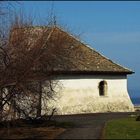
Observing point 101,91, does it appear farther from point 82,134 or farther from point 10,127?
point 82,134

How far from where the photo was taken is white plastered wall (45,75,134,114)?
1660 inches

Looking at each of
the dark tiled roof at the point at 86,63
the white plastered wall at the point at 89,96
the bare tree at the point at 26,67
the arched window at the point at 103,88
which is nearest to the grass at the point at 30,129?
the bare tree at the point at 26,67

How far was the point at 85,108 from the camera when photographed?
1697 inches

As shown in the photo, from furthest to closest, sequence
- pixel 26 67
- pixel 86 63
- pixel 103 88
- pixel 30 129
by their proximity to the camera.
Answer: pixel 103 88 < pixel 86 63 < pixel 30 129 < pixel 26 67

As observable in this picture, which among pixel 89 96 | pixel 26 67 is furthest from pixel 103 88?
pixel 26 67

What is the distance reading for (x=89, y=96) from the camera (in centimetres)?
4362

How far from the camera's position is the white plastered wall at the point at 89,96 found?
42156mm

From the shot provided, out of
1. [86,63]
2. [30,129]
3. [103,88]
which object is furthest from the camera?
[103,88]

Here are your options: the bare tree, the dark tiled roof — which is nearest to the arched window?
the dark tiled roof

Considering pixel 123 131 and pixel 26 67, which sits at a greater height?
pixel 26 67

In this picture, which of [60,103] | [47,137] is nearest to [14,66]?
[47,137]

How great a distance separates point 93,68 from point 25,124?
1540 cm

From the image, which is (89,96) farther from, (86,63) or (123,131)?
(123,131)

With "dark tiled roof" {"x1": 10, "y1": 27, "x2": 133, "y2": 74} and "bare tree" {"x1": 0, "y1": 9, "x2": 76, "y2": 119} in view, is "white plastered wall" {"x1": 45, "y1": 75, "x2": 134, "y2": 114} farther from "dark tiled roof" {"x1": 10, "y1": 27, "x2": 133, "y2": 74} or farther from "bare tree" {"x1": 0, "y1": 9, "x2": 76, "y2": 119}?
"bare tree" {"x1": 0, "y1": 9, "x2": 76, "y2": 119}
